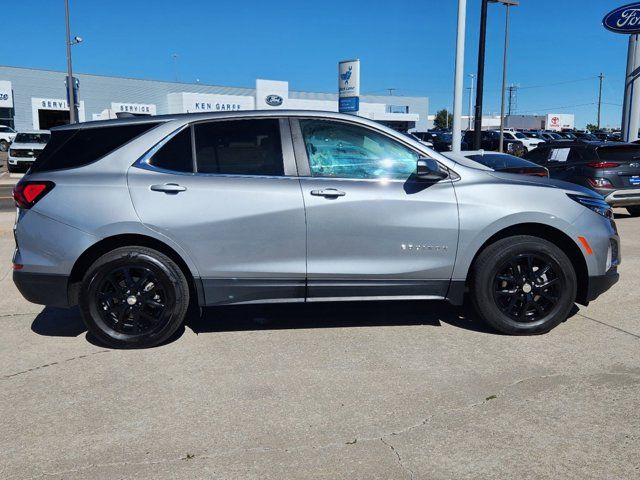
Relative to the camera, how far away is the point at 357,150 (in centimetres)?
460

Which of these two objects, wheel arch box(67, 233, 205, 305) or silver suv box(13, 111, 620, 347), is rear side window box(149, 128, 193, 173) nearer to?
silver suv box(13, 111, 620, 347)

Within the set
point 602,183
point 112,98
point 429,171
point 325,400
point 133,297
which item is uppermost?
point 112,98

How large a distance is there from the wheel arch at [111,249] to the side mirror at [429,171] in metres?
1.83

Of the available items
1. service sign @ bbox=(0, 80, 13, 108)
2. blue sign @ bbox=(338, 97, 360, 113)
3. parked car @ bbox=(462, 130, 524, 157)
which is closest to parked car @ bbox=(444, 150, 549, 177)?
blue sign @ bbox=(338, 97, 360, 113)

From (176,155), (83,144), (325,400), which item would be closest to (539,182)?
(325,400)

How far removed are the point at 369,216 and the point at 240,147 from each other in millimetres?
1114

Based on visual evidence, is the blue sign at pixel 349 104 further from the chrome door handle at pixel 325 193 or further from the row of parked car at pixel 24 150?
the chrome door handle at pixel 325 193

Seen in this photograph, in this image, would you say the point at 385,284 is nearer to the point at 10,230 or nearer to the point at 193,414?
the point at 193,414

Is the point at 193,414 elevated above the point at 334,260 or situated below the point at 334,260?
below

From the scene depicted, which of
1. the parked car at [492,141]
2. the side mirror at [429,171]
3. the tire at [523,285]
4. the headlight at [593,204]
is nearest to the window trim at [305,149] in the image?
the side mirror at [429,171]

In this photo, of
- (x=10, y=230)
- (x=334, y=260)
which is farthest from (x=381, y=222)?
(x=10, y=230)

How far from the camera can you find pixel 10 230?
9.82 meters

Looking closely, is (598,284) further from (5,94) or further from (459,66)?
(5,94)

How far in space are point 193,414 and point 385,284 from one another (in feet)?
5.83
